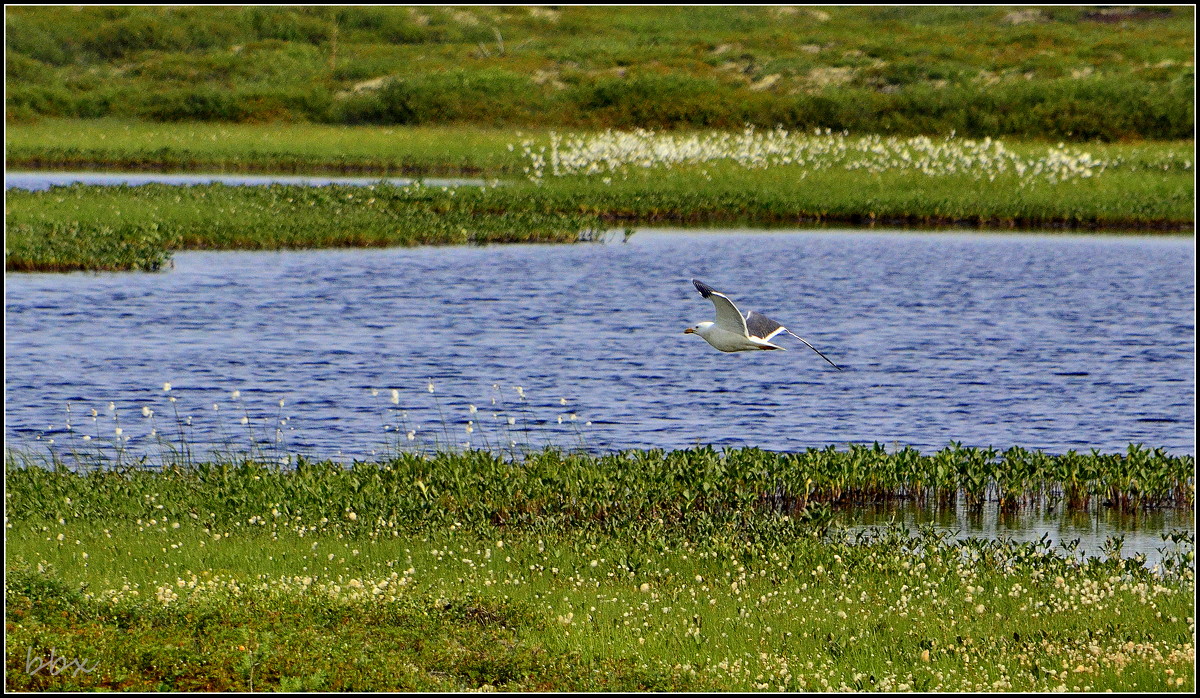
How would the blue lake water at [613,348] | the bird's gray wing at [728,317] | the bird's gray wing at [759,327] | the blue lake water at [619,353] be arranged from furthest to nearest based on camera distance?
1. the blue lake water at [613,348]
2. the blue lake water at [619,353]
3. the bird's gray wing at [759,327]
4. the bird's gray wing at [728,317]

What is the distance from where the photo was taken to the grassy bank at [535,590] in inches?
411

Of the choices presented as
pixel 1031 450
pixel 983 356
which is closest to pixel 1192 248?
pixel 983 356

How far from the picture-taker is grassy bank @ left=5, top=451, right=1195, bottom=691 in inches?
411

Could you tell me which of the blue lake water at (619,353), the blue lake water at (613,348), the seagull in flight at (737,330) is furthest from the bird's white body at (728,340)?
the blue lake water at (613,348)

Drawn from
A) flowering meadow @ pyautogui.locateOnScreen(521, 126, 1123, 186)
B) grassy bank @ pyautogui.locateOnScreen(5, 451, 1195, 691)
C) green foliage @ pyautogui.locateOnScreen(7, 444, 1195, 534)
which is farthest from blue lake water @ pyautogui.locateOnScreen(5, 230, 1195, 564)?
flowering meadow @ pyautogui.locateOnScreen(521, 126, 1123, 186)

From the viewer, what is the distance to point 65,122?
77.3 metres

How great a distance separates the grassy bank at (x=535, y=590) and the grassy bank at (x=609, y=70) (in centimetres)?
4694

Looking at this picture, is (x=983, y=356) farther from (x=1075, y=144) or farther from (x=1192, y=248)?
(x=1075, y=144)

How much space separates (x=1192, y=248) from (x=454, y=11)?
363ft

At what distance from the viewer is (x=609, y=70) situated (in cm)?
9412

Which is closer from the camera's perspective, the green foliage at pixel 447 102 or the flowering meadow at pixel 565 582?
the flowering meadow at pixel 565 582

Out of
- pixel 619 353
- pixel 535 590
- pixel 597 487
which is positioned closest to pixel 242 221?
pixel 619 353

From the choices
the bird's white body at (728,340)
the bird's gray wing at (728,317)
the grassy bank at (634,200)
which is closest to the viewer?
the bird's gray wing at (728,317)

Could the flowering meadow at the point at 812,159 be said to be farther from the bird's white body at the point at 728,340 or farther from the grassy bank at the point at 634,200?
the bird's white body at the point at 728,340
